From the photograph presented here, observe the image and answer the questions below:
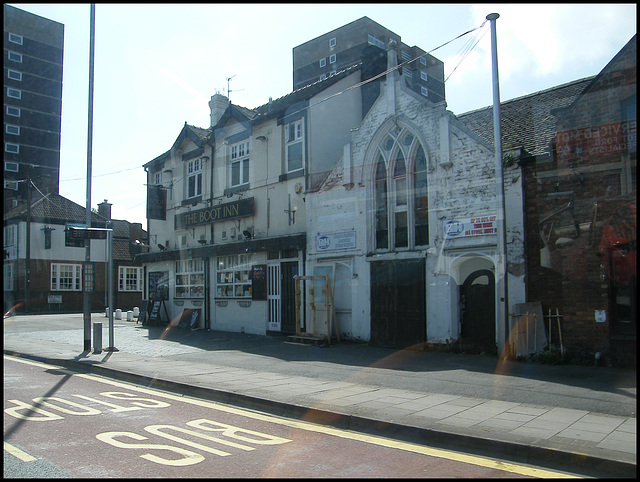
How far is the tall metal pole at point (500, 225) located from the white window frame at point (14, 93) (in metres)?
56.8

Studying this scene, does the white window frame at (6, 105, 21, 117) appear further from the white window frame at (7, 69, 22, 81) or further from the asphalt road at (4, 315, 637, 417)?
the asphalt road at (4, 315, 637, 417)

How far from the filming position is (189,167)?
946 inches

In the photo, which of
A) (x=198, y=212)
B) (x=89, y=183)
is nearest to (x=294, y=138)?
(x=198, y=212)

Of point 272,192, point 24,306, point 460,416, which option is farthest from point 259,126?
point 24,306

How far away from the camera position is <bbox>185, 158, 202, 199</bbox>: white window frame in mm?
23266

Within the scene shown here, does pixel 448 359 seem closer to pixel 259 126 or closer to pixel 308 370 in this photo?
pixel 308 370

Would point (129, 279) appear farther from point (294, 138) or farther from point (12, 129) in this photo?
point (294, 138)

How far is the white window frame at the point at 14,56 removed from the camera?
5350cm

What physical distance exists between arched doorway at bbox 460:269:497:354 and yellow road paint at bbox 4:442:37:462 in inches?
404

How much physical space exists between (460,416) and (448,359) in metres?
5.44

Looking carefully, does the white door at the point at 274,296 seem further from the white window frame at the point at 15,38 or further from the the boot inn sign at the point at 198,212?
the white window frame at the point at 15,38

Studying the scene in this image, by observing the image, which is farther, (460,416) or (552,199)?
Answer: (552,199)

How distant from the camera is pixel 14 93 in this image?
55.3m

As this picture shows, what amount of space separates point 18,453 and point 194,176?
18962mm
